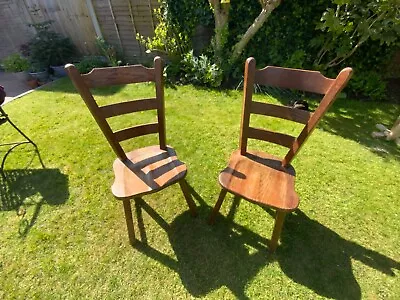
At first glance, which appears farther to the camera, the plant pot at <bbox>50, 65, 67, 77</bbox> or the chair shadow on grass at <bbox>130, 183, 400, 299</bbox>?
the plant pot at <bbox>50, 65, 67, 77</bbox>

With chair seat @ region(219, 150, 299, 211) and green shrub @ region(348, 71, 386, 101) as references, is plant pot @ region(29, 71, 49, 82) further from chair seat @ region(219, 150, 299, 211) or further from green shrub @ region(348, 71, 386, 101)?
green shrub @ region(348, 71, 386, 101)

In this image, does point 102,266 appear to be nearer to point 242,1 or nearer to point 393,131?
point 393,131

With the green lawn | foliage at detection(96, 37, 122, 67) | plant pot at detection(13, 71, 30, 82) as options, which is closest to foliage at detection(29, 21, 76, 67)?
plant pot at detection(13, 71, 30, 82)

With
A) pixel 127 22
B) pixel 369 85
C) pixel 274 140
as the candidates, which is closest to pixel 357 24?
pixel 369 85

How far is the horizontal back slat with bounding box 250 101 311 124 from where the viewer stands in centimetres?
158

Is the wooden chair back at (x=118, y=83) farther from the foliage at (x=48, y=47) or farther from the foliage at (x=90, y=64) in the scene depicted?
the foliage at (x=48, y=47)

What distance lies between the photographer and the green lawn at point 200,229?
1644 mm

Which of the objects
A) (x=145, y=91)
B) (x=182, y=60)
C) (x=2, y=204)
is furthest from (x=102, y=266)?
(x=182, y=60)

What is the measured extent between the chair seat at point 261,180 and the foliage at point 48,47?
16.4 feet

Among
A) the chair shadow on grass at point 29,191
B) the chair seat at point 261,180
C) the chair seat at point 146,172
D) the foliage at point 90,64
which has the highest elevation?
the chair seat at point 261,180

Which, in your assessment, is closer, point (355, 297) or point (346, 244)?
point (355, 297)

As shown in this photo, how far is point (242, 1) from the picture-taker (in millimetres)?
3793

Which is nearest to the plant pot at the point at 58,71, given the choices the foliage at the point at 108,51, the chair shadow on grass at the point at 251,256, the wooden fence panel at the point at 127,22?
the foliage at the point at 108,51

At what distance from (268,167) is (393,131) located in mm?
2065
